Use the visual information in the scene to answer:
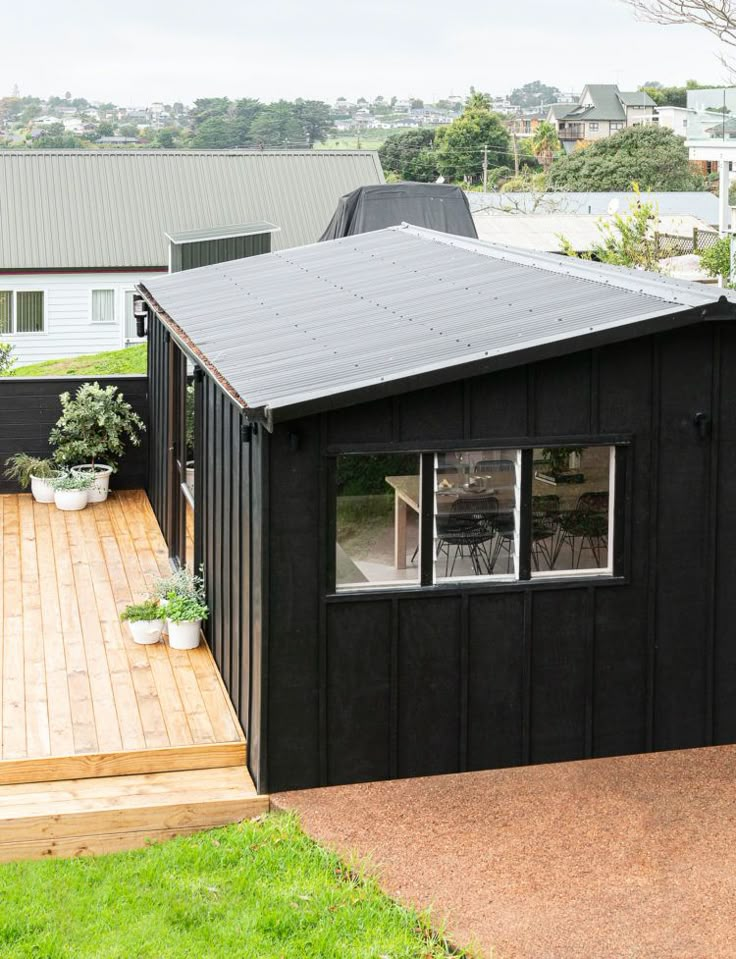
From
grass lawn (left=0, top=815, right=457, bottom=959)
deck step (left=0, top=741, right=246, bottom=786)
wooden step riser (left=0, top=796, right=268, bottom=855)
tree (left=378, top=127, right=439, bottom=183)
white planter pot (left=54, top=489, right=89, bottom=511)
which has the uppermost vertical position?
tree (left=378, top=127, right=439, bottom=183)

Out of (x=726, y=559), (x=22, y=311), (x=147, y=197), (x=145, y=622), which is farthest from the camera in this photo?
(x=147, y=197)

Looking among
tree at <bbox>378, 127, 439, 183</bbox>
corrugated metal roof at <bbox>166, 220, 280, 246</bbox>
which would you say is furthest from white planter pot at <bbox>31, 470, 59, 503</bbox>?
tree at <bbox>378, 127, 439, 183</bbox>

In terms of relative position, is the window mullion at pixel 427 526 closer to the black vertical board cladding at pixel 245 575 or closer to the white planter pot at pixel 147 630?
the black vertical board cladding at pixel 245 575

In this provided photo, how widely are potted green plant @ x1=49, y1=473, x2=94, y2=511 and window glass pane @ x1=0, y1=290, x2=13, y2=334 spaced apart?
15.1 meters

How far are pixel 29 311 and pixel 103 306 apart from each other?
148 centimetres

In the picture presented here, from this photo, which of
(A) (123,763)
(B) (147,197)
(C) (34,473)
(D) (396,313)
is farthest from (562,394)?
(B) (147,197)

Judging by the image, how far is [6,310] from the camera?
84.6ft

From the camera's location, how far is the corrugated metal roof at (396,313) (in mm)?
6031

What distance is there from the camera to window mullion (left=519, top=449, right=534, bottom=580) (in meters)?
6.26

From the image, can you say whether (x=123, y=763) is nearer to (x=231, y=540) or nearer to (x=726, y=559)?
(x=231, y=540)

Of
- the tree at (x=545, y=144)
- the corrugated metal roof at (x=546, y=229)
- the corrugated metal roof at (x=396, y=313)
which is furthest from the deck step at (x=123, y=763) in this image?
the tree at (x=545, y=144)

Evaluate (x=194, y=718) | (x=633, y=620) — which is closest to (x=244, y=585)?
(x=194, y=718)

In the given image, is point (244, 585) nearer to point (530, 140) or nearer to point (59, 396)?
point (59, 396)

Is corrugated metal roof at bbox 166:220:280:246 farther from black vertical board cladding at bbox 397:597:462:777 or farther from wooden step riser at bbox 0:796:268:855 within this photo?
wooden step riser at bbox 0:796:268:855
